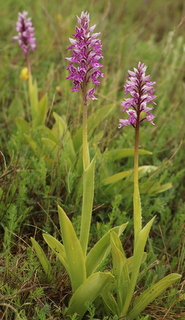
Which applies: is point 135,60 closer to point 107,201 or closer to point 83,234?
point 107,201

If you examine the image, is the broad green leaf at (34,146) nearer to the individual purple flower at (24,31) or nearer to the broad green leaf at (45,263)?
the individual purple flower at (24,31)

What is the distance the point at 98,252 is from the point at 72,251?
0.17 meters

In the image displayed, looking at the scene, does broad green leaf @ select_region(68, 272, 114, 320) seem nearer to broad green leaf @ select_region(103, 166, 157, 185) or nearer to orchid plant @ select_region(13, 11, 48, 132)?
broad green leaf @ select_region(103, 166, 157, 185)

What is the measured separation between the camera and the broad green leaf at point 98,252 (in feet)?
5.76

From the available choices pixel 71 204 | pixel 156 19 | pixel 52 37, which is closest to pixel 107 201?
pixel 71 204

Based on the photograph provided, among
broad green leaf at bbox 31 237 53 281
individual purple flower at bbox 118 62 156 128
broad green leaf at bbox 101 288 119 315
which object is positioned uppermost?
individual purple flower at bbox 118 62 156 128

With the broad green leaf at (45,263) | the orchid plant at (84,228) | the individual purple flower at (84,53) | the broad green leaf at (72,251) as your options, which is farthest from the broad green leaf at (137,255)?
the individual purple flower at (84,53)

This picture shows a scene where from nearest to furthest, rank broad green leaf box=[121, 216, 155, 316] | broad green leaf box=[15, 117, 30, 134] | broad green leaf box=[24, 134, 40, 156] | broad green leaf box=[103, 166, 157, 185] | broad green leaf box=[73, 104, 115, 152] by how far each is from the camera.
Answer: broad green leaf box=[121, 216, 155, 316] < broad green leaf box=[103, 166, 157, 185] < broad green leaf box=[24, 134, 40, 156] < broad green leaf box=[73, 104, 115, 152] < broad green leaf box=[15, 117, 30, 134]

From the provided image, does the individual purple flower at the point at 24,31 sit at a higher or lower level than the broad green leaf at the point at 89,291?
higher

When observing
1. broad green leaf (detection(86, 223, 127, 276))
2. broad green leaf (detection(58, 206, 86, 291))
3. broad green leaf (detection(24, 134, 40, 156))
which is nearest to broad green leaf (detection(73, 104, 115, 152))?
broad green leaf (detection(24, 134, 40, 156))

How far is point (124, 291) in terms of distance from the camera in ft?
5.89

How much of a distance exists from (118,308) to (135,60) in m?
3.15

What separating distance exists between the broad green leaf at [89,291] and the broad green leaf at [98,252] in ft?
0.37

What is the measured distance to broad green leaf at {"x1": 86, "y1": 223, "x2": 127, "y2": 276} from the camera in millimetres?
1756
